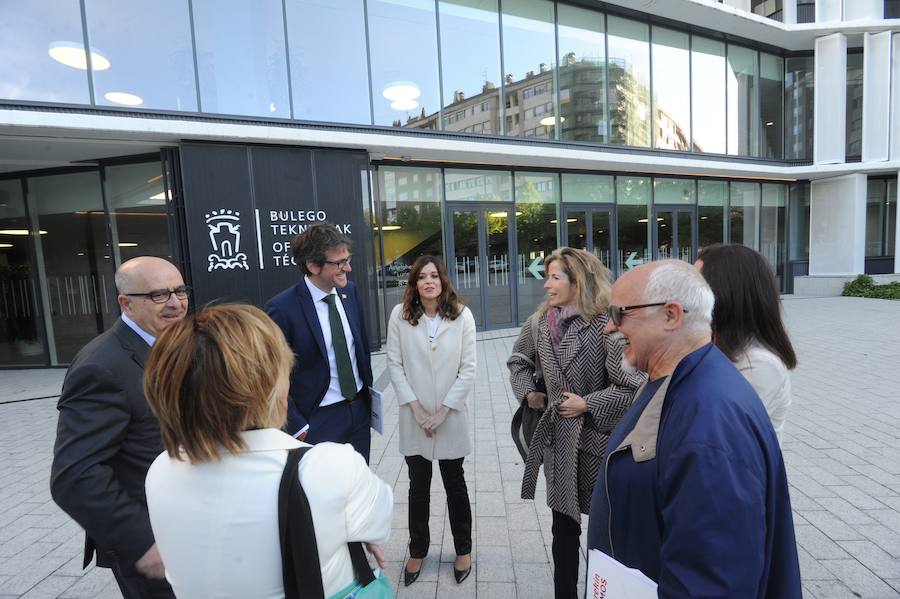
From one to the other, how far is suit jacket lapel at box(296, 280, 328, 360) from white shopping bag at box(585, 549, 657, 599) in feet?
5.98

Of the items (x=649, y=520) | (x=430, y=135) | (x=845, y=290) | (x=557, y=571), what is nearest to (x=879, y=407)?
(x=557, y=571)

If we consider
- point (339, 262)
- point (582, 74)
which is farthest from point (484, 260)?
point (339, 262)

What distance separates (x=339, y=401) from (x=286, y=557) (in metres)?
1.72

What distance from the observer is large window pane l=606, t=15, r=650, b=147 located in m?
12.9

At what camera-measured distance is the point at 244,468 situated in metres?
1.09

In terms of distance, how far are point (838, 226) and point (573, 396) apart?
64.3 feet

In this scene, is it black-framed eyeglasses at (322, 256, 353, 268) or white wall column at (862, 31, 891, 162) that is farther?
white wall column at (862, 31, 891, 162)

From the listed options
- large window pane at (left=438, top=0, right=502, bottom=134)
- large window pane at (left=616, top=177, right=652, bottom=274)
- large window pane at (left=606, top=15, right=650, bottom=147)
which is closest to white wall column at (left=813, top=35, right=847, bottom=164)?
large window pane at (left=616, top=177, right=652, bottom=274)

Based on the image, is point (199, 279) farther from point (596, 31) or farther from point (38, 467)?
point (596, 31)

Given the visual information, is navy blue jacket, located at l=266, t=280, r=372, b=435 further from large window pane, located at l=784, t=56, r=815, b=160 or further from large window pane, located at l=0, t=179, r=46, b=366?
large window pane, located at l=784, t=56, r=815, b=160

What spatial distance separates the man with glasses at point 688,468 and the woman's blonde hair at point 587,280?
0.94m

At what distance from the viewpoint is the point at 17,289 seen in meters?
10.3

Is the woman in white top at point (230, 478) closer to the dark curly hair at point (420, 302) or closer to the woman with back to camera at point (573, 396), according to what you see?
the woman with back to camera at point (573, 396)

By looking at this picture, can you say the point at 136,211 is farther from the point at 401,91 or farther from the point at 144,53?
the point at 401,91
